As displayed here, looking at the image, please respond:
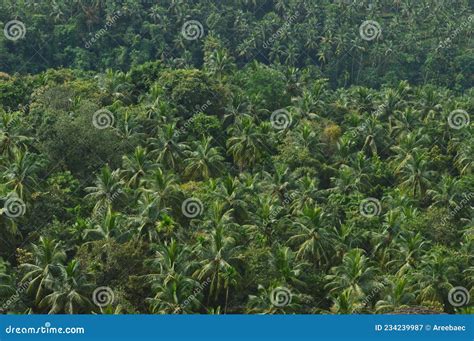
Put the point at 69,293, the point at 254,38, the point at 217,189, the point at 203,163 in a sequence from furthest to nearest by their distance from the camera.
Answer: the point at 254,38 < the point at 203,163 < the point at 217,189 < the point at 69,293

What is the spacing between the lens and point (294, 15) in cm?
10625

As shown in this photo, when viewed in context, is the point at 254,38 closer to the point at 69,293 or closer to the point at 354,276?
the point at 354,276

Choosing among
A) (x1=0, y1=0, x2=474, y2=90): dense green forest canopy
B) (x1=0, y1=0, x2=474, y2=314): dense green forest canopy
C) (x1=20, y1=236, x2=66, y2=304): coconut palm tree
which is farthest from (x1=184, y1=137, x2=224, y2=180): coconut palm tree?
(x1=0, y1=0, x2=474, y2=90): dense green forest canopy

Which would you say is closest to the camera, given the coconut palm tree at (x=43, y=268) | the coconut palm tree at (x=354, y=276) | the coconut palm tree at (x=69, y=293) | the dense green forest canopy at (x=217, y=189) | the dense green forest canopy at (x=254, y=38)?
the coconut palm tree at (x=69, y=293)

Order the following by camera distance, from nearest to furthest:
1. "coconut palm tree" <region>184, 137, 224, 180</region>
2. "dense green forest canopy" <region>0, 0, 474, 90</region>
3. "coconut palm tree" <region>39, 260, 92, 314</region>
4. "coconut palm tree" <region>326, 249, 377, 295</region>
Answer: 1. "coconut palm tree" <region>39, 260, 92, 314</region>
2. "coconut palm tree" <region>326, 249, 377, 295</region>
3. "coconut palm tree" <region>184, 137, 224, 180</region>
4. "dense green forest canopy" <region>0, 0, 474, 90</region>

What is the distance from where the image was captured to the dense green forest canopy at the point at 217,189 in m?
42.8

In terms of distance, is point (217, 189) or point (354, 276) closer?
point (354, 276)

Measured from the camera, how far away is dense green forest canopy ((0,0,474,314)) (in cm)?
4275

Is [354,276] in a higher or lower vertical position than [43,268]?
lower

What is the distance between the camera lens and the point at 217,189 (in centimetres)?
5028

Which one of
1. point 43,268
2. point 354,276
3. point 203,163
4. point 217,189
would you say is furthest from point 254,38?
point 43,268

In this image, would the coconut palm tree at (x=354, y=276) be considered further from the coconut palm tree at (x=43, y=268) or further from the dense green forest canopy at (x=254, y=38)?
the dense green forest canopy at (x=254, y=38)

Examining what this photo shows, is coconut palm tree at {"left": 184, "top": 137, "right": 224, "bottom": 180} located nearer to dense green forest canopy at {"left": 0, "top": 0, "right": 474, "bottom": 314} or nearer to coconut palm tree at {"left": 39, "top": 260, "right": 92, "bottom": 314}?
dense green forest canopy at {"left": 0, "top": 0, "right": 474, "bottom": 314}

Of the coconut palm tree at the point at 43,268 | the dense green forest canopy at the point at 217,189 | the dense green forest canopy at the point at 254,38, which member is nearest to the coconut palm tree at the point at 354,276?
the dense green forest canopy at the point at 217,189
